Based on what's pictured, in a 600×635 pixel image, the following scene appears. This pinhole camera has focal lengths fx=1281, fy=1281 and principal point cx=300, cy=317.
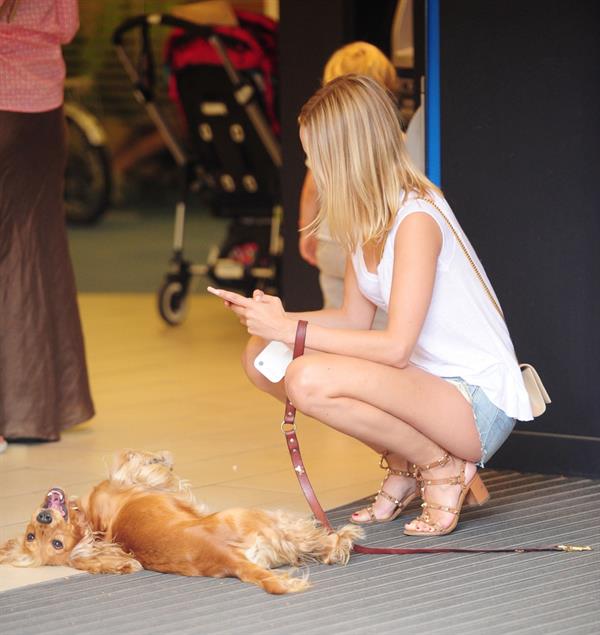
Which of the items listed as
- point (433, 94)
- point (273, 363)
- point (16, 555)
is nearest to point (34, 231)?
point (433, 94)

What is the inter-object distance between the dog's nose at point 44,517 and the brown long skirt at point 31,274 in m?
1.62

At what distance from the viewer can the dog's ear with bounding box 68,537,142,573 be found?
114 inches

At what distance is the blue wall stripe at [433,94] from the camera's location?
13.1 ft

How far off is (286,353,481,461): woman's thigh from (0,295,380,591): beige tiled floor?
1.86 ft

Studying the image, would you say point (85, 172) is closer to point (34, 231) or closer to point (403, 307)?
point (34, 231)

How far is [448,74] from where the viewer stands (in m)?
3.95

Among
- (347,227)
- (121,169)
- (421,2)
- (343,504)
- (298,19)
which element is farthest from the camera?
(121,169)

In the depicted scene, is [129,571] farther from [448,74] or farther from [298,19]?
[298,19]

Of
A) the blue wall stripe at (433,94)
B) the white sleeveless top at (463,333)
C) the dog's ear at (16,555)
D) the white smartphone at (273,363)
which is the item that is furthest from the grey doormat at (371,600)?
the blue wall stripe at (433,94)

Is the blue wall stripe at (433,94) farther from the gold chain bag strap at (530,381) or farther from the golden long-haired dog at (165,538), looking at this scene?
the golden long-haired dog at (165,538)

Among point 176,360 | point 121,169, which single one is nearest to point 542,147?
point 176,360

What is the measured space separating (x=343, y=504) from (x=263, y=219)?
420cm

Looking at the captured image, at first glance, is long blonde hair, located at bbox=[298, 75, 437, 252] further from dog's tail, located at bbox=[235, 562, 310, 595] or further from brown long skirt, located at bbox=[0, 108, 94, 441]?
brown long skirt, located at bbox=[0, 108, 94, 441]

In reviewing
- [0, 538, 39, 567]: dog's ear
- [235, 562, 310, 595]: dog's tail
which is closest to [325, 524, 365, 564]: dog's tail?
[235, 562, 310, 595]: dog's tail
